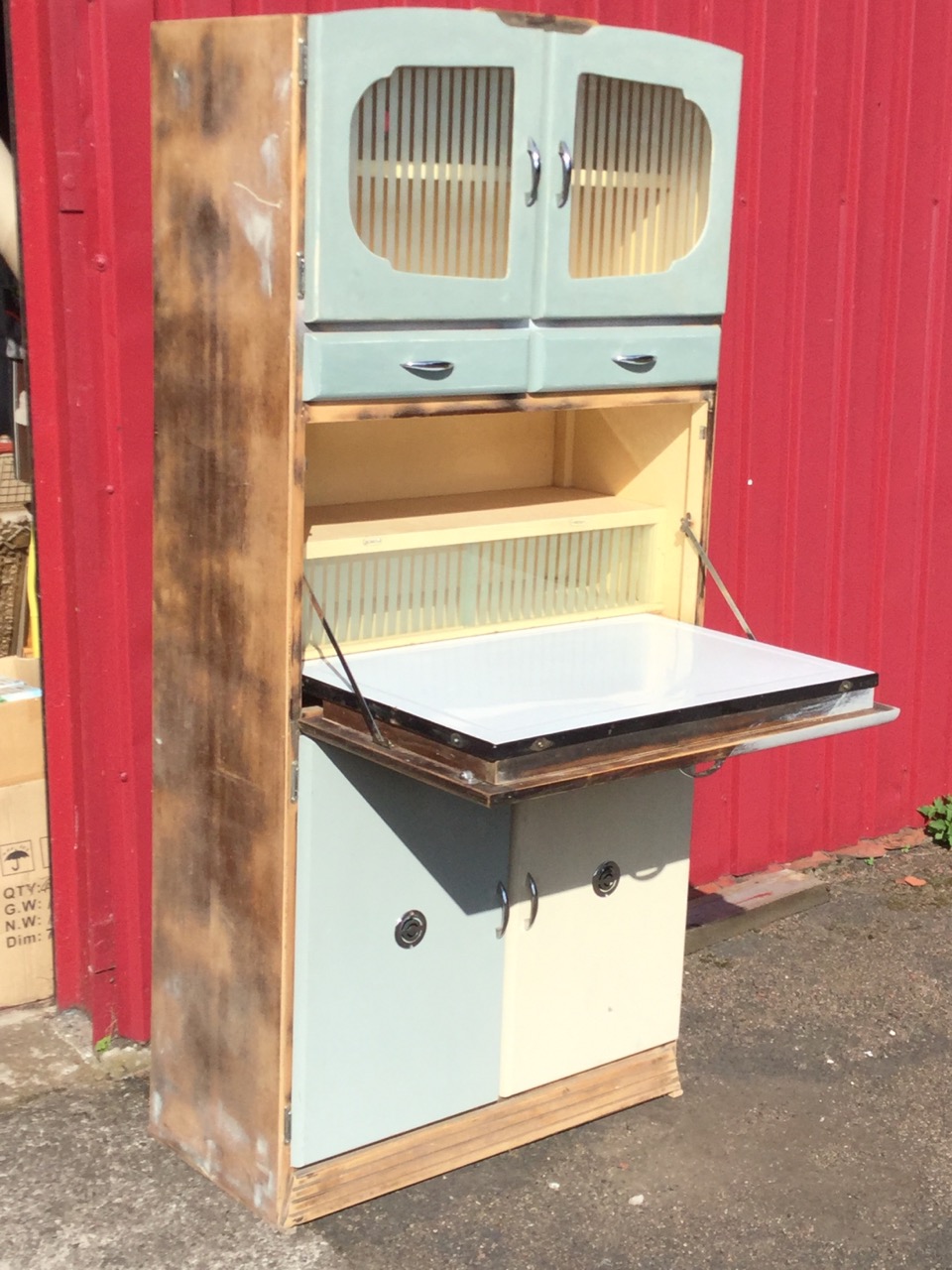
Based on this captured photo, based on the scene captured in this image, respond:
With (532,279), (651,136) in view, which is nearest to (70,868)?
(532,279)

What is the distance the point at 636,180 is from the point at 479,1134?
81.7 inches

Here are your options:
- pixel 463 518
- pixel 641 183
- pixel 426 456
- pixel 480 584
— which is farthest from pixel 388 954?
pixel 641 183

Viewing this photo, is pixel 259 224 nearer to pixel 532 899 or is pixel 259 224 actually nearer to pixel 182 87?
pixel 182 87

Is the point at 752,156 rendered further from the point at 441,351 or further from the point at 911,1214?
the point at 911,1214

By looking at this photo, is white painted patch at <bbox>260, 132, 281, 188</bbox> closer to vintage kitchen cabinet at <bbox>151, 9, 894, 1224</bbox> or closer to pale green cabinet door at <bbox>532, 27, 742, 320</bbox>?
vintage kitchen cabinet at <bbox>151, 9, 894, 1224</bbox>

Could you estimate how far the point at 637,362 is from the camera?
3.43m

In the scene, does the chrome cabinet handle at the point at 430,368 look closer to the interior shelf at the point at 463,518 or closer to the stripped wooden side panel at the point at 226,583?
the stripped wooden side panel at the point at 226,583

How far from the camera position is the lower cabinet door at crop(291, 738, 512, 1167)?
3.30m

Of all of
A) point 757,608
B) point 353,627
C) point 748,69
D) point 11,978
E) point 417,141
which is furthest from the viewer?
point 757,608

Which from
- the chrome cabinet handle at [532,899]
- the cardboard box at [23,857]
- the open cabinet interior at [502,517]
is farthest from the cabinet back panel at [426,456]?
the cardboard box at [23,857]

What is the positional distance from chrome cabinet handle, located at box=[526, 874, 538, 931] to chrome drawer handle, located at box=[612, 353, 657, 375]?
3.59 ft

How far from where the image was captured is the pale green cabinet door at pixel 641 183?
3.22m

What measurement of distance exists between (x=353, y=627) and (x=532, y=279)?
0.80 m

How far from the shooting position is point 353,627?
3477 millimetres
